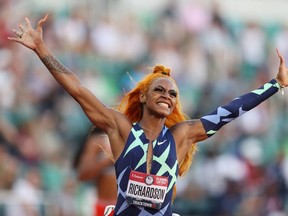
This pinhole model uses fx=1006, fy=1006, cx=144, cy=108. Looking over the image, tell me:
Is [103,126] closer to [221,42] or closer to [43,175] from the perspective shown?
[43,175]

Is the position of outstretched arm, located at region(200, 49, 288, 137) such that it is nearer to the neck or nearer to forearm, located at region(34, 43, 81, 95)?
the neck

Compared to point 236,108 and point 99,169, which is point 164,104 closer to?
point 236,108

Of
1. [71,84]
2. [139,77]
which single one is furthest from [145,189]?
[139,77]

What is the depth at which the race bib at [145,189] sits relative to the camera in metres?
7.96

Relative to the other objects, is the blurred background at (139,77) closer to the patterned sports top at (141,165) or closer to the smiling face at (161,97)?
the smiling face at (161,97)

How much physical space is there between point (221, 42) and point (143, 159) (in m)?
10.9

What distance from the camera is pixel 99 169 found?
1133cm

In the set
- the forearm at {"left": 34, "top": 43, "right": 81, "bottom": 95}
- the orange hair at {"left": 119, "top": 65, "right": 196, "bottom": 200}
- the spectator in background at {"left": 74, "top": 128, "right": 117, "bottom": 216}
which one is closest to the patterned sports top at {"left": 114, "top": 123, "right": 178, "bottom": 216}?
the orange hair at {"left": 119, "top": 65, "right": 196, "bottom": 200}

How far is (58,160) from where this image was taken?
14516 millimetres

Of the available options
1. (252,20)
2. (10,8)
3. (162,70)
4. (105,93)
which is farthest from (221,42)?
(162,70)

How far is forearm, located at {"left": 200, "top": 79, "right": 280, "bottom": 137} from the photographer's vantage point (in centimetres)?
834

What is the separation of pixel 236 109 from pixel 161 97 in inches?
25.9

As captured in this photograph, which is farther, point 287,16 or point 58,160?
point 287,16

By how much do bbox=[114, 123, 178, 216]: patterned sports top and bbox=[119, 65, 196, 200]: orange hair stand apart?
331 mm
